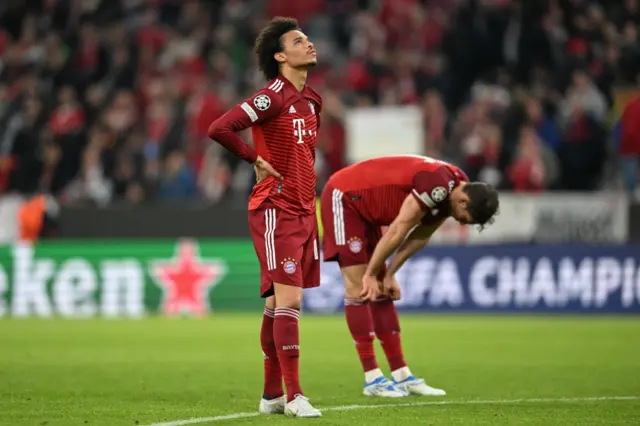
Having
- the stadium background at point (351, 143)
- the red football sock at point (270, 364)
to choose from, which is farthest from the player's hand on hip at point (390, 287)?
the stadium background at point (351, 143)

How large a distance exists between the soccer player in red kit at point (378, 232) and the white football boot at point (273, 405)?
3.76 ft

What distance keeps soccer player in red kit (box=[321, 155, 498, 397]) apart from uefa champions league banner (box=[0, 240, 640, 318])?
8.42 metres

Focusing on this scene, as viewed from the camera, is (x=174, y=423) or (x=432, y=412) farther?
(x=432, y=412)

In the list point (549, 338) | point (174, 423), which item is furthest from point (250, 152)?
point (549, 338)

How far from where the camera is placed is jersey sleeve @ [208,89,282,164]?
7500 millimetres

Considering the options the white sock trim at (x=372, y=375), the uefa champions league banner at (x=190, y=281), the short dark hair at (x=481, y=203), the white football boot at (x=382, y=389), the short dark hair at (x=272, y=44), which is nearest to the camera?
the short dark hair at (x=272, y=44)

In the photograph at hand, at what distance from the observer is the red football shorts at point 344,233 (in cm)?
926

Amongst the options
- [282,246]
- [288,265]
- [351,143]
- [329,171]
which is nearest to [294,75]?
[282,246]

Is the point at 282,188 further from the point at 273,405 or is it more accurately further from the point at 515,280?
the point at 515,280

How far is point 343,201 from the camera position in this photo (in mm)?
9406

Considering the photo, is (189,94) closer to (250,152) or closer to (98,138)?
(98,138)

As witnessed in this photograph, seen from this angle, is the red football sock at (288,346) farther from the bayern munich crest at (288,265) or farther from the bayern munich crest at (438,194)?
the bayern munich crest at (438,194)

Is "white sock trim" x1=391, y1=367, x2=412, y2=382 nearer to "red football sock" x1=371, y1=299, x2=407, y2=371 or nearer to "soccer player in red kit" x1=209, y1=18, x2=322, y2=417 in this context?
"red football sock" x1=371, y1=299, x2=407, y2=371

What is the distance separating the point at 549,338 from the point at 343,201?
5.78m
